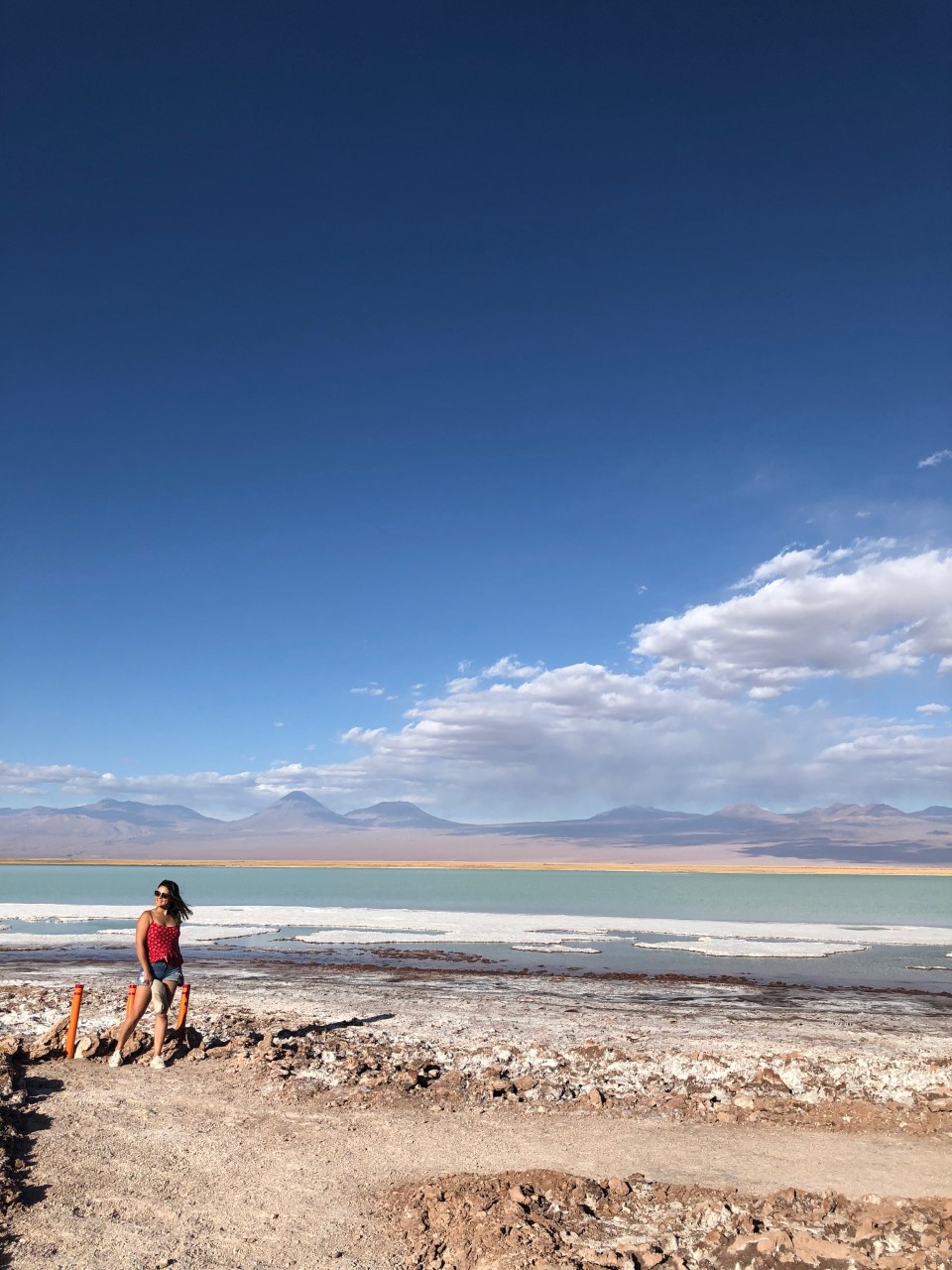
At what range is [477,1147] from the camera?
28.4ft

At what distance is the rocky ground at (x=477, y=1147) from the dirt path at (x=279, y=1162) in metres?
0.03

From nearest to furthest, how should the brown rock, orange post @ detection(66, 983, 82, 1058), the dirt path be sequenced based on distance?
1. the brown rock
2. the dirt path
3. orange post @ detection(66, 983, 82, 1058)

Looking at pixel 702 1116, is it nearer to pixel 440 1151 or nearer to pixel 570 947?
pixel 440 1151

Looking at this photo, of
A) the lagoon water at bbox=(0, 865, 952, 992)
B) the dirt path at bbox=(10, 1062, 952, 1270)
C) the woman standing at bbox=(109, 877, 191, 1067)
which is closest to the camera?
the dirt path at bbox=(10, 1062, 952, 1270)

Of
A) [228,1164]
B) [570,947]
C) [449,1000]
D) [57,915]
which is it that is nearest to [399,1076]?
[228,1164]

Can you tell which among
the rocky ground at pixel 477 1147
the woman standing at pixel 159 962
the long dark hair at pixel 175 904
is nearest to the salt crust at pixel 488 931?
the rocky ground at pixel 477 1147

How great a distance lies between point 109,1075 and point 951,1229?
9.05 meters

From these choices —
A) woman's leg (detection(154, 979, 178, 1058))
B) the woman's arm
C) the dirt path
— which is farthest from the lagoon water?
the dirt path

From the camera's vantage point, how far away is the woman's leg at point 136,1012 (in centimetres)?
1072

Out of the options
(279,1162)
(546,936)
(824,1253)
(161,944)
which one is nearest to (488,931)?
(546,936)

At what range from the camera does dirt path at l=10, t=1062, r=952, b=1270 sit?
6.43m

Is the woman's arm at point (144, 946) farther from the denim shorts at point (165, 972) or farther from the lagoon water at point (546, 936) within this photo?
the lagoon water at point (546, 936)

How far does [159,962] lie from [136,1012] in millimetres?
718

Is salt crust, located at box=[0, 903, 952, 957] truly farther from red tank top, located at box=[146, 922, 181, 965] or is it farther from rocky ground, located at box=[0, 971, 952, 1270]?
red tank top, located at box=[146, 922, 181, 965]
